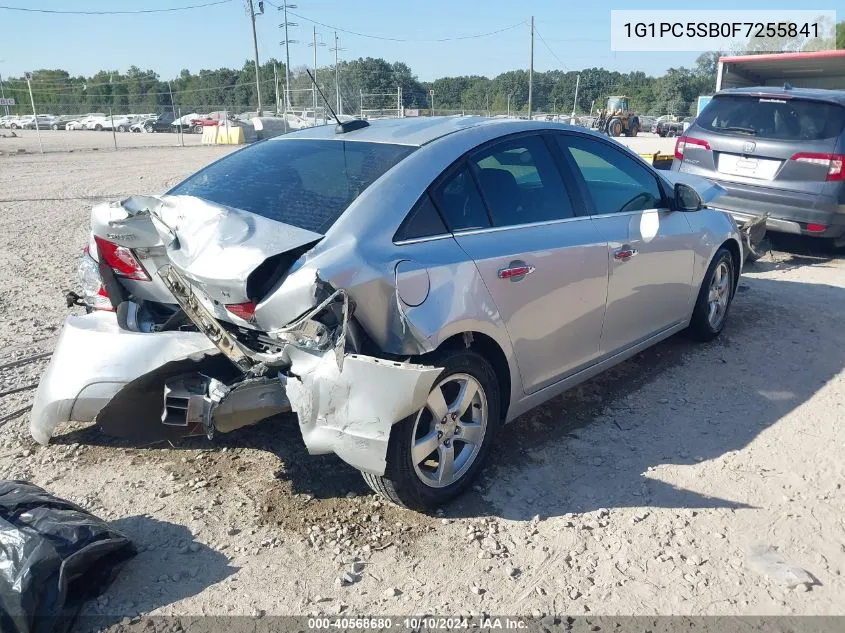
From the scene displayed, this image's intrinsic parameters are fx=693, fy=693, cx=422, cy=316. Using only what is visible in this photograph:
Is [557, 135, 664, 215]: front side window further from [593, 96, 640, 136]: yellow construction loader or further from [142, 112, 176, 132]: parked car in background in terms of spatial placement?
[142, 112, 176, 132]: parked car in background

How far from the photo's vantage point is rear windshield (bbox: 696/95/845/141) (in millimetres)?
7336

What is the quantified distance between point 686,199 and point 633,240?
32.5 inches

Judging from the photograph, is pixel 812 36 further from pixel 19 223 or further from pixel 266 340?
pixel 266 340

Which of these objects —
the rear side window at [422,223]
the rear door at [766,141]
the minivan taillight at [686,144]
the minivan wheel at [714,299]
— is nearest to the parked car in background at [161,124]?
the minivan taillight at [686,144]

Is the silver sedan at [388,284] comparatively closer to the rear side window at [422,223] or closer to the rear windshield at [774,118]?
the rear side window at [422,223]

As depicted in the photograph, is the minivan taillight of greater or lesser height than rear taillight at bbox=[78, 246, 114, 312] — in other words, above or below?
above

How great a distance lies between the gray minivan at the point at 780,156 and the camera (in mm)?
7297

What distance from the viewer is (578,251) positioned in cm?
364

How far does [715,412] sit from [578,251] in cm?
141

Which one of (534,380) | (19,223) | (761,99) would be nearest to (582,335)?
(534,380)

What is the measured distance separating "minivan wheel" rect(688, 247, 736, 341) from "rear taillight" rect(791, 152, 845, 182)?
2766 mm

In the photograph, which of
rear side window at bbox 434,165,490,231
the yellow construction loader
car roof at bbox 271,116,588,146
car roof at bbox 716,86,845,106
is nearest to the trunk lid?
rear side window at bbox 434,165,490,231

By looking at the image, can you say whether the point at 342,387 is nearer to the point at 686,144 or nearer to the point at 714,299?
the point at 714,299

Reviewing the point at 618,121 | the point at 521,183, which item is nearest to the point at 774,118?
the point at 521,183
